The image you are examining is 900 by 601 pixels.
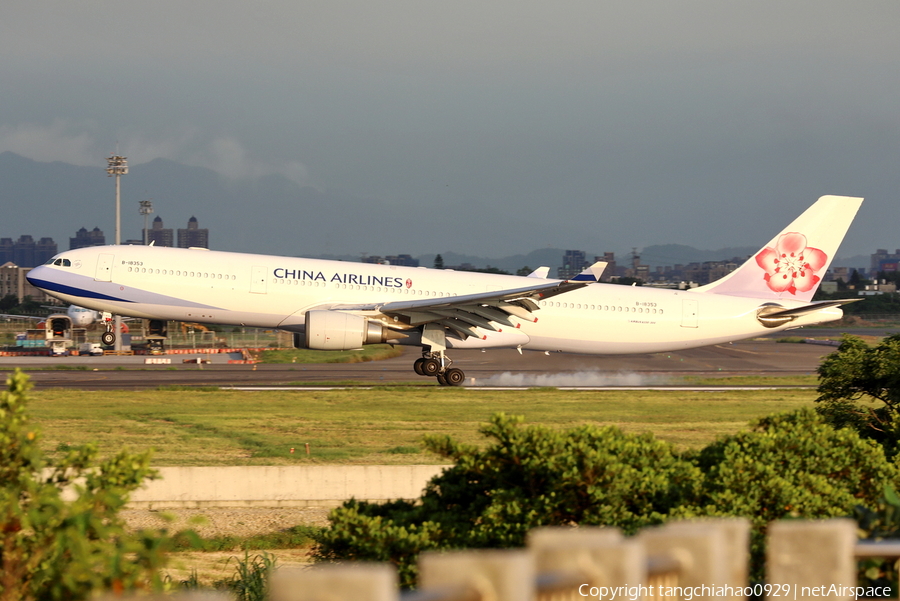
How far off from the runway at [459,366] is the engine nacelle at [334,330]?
5.95m

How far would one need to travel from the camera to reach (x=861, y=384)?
15828 millimetres

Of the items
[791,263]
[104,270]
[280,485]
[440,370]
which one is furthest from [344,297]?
[791,263]

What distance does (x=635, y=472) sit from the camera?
8516 mm

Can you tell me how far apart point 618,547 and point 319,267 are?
27.8 meters

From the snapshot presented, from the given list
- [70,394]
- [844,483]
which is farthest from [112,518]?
[70,394]

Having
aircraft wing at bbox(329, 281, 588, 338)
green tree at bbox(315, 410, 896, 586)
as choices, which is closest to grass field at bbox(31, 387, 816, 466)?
aircraft wing at bbox(329, 281, 588, 338)

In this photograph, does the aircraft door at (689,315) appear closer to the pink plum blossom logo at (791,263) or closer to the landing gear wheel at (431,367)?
the pink plum blossom logo at (791,263)

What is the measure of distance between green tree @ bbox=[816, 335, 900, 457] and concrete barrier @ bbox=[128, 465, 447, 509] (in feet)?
22.9

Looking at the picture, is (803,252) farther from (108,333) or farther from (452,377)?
(108,333)

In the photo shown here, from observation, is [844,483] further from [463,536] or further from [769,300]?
[769,300]

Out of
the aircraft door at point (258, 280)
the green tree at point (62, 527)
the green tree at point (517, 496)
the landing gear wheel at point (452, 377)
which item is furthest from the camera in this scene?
the landing gear wheel at point (452, 377)

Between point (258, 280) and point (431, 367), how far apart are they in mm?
6733

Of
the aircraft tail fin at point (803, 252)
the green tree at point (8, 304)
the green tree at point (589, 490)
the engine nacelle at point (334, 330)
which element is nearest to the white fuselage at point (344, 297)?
the aircraft tail fin at point (803, 252)

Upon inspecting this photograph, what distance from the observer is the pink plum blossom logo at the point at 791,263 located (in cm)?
3359
